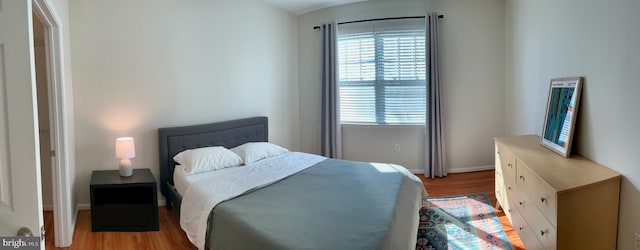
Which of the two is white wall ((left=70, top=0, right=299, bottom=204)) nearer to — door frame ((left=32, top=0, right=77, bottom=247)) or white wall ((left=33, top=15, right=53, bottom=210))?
white wall ((left=33, top=15, right=53, bottom=210))

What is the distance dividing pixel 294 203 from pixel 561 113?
7.04 feet

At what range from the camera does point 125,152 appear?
125 inches

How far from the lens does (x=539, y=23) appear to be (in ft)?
11.0

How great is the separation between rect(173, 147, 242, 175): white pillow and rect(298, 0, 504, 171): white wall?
2.12m

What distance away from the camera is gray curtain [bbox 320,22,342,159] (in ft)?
16.4

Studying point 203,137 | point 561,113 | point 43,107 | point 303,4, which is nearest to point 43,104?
point 43,107

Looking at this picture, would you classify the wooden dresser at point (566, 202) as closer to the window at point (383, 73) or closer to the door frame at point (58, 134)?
the window at point (383, 73)

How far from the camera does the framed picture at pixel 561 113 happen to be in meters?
2.50

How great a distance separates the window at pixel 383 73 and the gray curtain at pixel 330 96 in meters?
0.15

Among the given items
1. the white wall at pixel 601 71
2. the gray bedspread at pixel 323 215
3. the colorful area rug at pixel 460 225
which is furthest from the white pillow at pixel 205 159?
the white wall at pixel 601 71

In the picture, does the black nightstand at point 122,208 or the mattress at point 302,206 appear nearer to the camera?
the mattress at point 302,206

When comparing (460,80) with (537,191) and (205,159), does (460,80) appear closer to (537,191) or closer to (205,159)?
(537,191)

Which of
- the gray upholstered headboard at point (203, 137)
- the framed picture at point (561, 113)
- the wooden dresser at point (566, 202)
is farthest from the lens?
the gray upholstered headboard at point (203, 137)

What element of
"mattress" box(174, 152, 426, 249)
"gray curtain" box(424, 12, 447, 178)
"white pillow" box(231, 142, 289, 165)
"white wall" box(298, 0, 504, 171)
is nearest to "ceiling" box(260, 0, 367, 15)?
"white wall" box(298, 0, 504, 171)
